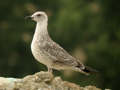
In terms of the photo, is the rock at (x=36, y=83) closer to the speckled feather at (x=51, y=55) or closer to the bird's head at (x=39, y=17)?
the speckled feather at (x=51, y=55)

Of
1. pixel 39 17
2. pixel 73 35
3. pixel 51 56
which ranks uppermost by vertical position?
pixel 39 17

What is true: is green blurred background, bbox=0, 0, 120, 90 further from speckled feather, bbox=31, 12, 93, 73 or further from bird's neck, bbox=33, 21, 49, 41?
speckled feather, bbox=31, 12, 93, 73

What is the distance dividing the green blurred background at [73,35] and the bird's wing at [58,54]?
1559 cm

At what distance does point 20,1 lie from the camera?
34375mm

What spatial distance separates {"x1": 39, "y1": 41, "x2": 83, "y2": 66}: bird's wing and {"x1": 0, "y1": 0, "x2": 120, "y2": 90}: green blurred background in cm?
1559

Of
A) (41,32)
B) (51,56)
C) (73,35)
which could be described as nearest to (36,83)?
(51,56)

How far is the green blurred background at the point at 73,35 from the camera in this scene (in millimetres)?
30391

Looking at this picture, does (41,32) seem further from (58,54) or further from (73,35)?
(73,35)

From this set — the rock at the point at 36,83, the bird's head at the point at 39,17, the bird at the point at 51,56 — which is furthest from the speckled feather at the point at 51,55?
the rock at the point at 36,83

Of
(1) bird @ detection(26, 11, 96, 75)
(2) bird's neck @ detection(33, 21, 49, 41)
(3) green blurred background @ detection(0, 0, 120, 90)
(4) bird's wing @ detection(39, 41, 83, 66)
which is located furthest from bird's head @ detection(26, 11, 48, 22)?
(3) green blurred background @ detection(0, 0, 120, 90)

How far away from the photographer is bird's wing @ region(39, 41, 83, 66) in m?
13.2

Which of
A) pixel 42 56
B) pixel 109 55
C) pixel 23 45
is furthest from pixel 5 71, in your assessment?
pixel 42 56

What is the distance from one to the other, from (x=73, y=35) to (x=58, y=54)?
18549 mm

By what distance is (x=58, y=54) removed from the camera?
43.9ft
